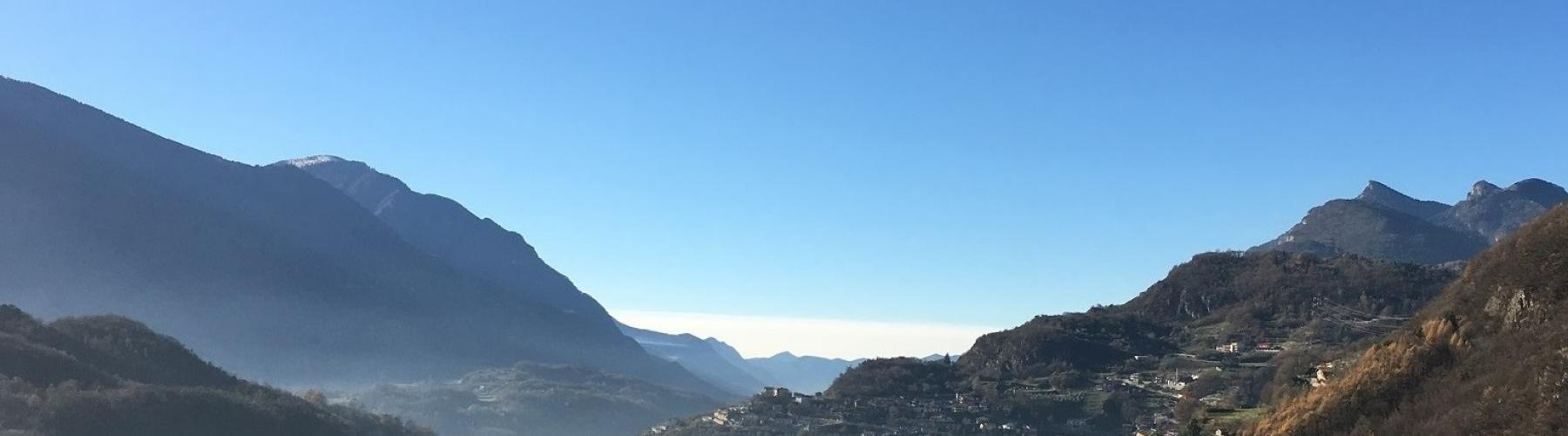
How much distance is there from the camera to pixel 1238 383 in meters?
96.2

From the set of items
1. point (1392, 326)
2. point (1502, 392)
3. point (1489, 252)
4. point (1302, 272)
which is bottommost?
point (1502, 392)

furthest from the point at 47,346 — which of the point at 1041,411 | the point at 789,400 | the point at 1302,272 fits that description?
the point at 1302,272

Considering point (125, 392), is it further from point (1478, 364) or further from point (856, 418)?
point (1478, 364)

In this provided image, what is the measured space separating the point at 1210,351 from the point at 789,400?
43685 mm

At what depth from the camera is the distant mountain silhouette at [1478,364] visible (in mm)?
24594

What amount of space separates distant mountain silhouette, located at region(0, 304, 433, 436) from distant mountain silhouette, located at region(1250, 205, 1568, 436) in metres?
79.7

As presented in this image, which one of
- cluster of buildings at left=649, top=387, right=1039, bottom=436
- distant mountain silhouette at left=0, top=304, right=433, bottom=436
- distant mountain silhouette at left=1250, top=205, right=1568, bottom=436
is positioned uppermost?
distant mountain silhouette at left=0, top=304, right=433, bottom=436

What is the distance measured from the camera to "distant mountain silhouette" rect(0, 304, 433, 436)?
86625 mm

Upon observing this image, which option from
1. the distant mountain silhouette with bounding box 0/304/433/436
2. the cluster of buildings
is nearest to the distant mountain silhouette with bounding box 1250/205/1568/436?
the cluster of buildings

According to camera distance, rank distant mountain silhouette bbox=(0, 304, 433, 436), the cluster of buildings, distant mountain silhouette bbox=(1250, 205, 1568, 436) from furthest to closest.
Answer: the cluster of buildings, distant mountain silhouette bbox=(0, 304, 433, 436), distant mountain silhouette bbox=(1250, 205, 1568, 436)

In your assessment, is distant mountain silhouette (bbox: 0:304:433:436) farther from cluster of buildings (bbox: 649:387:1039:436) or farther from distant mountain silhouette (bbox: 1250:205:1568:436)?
distant mountain silhouette (bbox: 1250:205:1568:436)

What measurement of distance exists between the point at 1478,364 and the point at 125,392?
94482mm

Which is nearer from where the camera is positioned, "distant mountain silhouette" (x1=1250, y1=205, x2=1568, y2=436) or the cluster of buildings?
"distant mountain silhouette" (x1=1250, y1=205, x2=1568, y2=436)

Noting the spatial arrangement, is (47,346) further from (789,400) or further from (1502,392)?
(1502,392)
